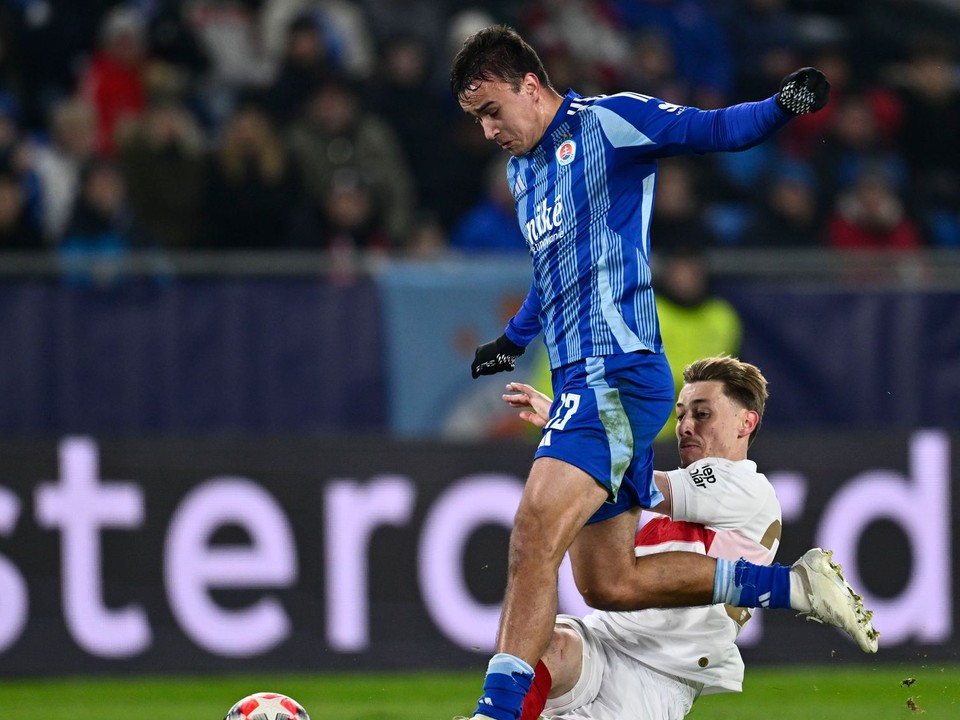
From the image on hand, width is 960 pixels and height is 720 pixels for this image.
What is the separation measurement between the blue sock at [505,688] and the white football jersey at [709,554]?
772 millimetres

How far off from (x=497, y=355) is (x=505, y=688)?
162 cm

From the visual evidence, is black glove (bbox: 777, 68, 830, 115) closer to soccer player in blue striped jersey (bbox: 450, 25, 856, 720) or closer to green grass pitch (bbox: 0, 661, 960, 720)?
soccer player in blue striped jersey (bbox: 450, 25, 856, 720)

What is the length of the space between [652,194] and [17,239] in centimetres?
605

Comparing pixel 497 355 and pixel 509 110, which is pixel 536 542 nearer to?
pixel 497 355

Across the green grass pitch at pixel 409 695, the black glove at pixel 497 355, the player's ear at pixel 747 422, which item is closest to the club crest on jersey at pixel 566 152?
the black glove at pixel 497 355

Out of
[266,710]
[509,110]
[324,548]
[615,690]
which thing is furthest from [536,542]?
[324,548]

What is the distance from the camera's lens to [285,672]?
9.02 meters

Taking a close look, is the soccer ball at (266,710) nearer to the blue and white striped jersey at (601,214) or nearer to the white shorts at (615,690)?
the white shorts at (615,690)

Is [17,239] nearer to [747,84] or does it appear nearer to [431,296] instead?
[431,296]

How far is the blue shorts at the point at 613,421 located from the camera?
212 inches

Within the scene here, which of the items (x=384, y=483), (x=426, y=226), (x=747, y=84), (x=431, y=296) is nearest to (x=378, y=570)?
(x=384, y=483)

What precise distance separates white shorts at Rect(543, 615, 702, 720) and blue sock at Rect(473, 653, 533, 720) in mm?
563

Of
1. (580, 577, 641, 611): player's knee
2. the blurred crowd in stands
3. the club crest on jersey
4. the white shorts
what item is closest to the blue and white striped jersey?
the club crest on jersey

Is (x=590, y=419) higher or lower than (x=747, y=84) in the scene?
lower
